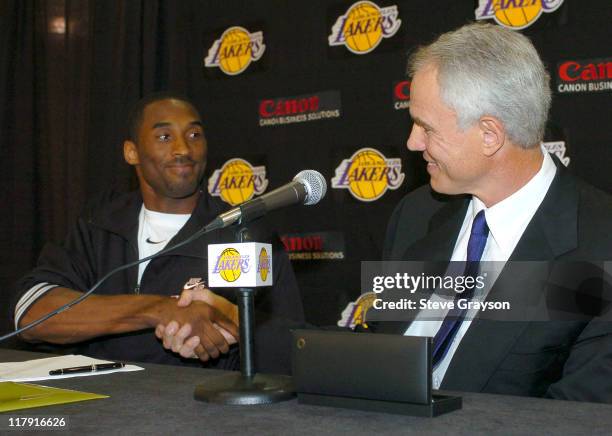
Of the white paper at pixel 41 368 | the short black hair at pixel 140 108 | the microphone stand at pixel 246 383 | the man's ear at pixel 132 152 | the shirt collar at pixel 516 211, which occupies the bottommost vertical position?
the white paper at pixel 41 368

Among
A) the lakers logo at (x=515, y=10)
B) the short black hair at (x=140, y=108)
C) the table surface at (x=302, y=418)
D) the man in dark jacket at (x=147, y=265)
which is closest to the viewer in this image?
the table surface at (x=302, y=418)

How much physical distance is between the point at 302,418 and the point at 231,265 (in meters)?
0.27

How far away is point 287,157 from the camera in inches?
140

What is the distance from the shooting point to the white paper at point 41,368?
1.54 m

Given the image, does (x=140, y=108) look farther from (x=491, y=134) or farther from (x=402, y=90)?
(x=491, y=134)

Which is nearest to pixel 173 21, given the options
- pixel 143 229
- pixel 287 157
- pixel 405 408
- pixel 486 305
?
pixel 287 157

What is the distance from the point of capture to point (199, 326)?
6.55ft

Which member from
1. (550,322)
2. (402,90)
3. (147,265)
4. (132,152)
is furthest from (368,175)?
(550,322)

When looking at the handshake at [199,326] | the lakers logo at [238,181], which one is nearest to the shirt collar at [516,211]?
the handshake at [199,326]

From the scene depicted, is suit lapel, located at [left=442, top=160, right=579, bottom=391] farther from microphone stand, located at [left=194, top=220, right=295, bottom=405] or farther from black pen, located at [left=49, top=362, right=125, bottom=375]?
black pen, located at [left=49, top=362, right=125, bottom=375]

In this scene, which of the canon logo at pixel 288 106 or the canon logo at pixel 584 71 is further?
the canon logo at pixel 288 106

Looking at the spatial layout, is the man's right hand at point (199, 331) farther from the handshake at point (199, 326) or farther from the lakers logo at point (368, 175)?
the lakers logo at point (368, 175)

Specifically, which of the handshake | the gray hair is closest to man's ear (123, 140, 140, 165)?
the handshake

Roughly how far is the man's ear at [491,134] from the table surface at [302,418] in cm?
65
